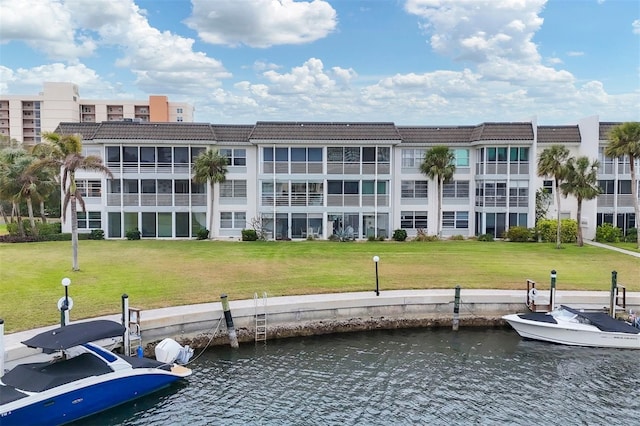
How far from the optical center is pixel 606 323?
68.7 feet

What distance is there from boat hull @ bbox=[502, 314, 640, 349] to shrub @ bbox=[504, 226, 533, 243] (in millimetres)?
22352

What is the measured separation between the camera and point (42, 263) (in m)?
29.7

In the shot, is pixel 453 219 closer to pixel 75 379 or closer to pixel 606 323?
pixel 606 323

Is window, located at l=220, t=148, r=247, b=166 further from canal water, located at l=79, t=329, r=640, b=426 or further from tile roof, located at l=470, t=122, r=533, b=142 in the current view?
canal water, located at l=79, t=329, r=640, b=426

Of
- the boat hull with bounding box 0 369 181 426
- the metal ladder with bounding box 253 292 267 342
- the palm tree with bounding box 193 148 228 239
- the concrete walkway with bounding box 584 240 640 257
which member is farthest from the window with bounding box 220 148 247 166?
the boat hull with bounding box 0 369 181 426

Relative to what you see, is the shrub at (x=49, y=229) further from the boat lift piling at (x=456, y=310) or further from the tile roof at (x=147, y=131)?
the boat lift piling at (x=456, y=310)

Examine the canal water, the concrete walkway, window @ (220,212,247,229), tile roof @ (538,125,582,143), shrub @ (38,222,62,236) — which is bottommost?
the canal water

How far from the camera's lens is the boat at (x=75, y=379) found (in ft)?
43.8

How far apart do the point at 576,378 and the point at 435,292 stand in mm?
7382

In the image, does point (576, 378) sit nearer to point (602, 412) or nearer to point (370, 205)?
point (602, 412)

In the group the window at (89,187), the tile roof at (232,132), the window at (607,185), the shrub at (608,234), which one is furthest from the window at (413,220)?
the window at (89,187)

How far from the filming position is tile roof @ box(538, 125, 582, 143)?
45.6 meters

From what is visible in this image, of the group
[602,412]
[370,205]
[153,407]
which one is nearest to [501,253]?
[370,205]

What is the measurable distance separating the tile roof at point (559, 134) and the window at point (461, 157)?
600 cm
